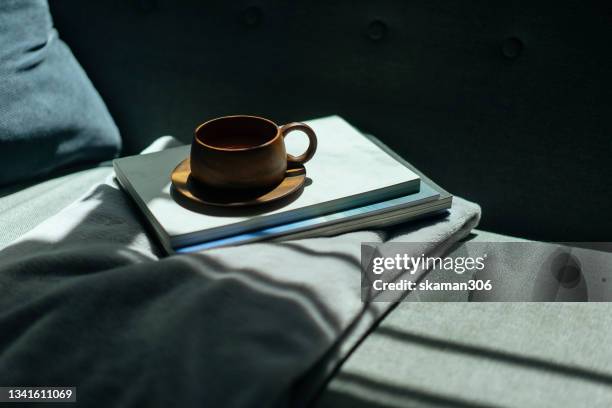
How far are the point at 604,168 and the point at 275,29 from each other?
0.52 m

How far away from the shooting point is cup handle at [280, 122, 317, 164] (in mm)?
698

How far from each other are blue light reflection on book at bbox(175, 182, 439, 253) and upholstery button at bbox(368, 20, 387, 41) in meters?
0.30

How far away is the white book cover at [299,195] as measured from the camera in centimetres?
63

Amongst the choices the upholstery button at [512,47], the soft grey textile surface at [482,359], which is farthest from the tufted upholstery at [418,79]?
the soft grey textile surface at [482,359]

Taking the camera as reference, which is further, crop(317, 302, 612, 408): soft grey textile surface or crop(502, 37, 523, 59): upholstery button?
crop(502, 37, 523, 59): upholstery button

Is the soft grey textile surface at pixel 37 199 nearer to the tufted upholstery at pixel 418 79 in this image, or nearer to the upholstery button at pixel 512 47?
the tufted upholstery at pixel 418 79

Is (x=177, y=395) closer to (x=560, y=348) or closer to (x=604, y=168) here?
(x=560, y=348)

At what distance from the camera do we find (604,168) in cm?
83

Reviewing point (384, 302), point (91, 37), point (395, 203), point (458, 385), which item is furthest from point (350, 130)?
point (91, 37)

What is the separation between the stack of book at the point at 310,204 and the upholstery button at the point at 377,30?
21 centimetres

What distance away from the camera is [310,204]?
0.66m

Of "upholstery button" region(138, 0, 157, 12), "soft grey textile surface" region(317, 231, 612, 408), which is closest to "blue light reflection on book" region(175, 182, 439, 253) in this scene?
"soft grey textile surface" region(317, 231, 612, 408)

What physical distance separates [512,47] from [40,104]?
676 millimetres

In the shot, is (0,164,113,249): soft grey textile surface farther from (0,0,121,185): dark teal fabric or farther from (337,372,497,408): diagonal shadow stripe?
(337,372,497,408): diagonal shadow stripe
